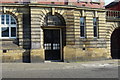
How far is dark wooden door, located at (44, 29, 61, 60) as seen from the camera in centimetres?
1678

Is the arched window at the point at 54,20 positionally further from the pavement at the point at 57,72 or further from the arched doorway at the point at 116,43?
the arched doorway at the point at 116,43

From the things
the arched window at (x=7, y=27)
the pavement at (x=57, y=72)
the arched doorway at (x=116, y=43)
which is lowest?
the pavement at (x=57, y=72)

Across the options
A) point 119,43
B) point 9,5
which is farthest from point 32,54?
point 119,43

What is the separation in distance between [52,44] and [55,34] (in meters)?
1.00

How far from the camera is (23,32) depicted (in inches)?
620

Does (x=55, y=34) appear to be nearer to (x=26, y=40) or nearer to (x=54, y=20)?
(x=54, y=20)

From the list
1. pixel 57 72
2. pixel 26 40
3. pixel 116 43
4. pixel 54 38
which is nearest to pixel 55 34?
pixel 54 38

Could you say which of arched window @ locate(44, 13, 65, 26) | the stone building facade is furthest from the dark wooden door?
arched window @ locate(44, 13, 65, 26)

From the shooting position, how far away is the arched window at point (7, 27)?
15883 millimetres

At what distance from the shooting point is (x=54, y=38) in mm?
16953

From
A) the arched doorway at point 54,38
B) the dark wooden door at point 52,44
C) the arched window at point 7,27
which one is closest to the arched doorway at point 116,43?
the arched doorway at point 54,38

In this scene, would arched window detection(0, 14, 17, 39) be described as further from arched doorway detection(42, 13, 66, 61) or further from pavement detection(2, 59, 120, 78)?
pavement detection(2, 59, 120, 78)

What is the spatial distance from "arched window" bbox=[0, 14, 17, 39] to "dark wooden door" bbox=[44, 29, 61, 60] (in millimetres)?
2920

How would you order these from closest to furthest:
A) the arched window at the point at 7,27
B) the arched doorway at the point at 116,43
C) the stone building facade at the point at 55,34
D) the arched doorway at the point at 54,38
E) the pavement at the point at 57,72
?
the pavement at the point at 57,72, the stone building facade at the point at 55,34, the arched window at the point at 7,27, the arched doorway at the point at 54,38, the arched doorway at the point at 116,43
